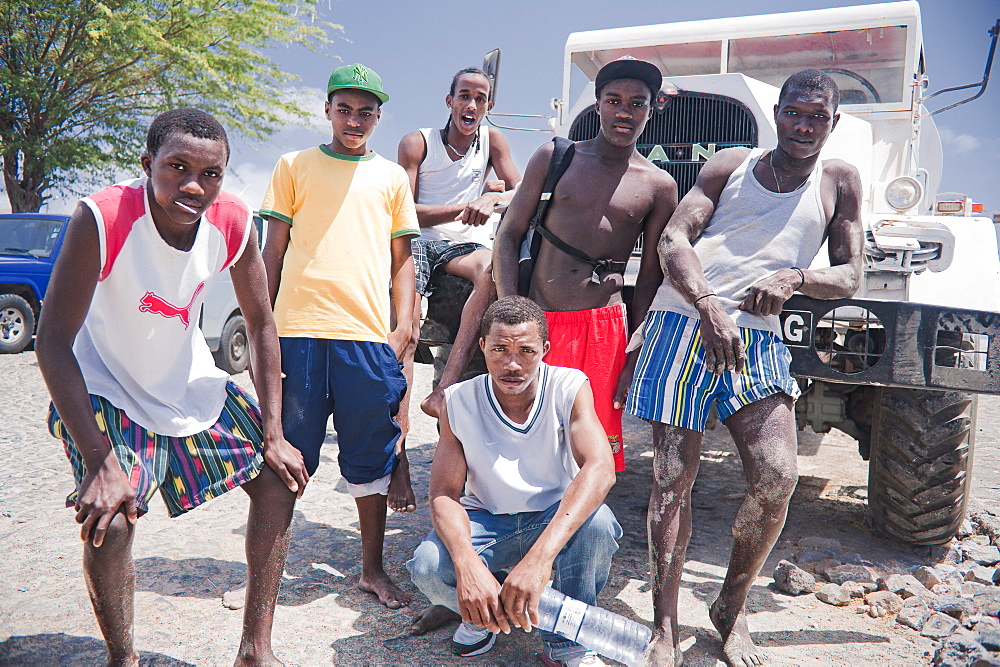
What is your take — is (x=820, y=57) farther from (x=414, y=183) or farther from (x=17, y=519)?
(x=17, y=519)

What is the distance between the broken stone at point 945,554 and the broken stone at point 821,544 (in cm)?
43

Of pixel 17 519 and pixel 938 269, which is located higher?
pixel 938 269

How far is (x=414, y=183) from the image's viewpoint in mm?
3900

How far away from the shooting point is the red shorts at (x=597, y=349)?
2.96 metres

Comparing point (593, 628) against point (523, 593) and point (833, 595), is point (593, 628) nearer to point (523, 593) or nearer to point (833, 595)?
point (523, 593)

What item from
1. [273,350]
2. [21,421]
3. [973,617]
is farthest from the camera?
[21,421]

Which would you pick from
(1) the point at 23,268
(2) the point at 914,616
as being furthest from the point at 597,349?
(1) the point at 23,268

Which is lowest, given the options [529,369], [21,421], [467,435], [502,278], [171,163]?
[21,421]

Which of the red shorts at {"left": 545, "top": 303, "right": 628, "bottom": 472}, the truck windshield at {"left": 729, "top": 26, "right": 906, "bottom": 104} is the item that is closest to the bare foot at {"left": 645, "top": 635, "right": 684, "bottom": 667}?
the red shorts at {"left": 545, "top": 303, "right": 628, "bottom": 472}

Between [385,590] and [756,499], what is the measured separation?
4.81ft

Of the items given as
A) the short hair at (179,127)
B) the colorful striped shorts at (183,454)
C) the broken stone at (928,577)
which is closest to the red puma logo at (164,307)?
the colorful striped shorts at (183,454)

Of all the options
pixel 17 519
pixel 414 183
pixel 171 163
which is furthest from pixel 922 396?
pixel 17 519

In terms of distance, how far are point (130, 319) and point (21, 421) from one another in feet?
15.2

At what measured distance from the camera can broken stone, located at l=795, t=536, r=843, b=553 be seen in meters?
3.69
